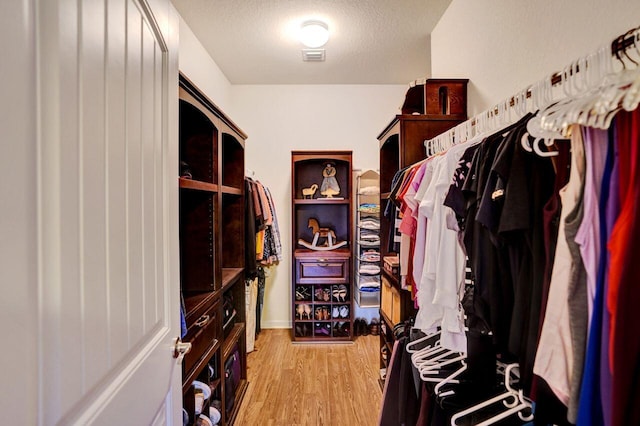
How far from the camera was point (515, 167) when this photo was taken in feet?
2.53

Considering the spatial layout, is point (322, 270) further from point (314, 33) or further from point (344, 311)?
point (314, 33)

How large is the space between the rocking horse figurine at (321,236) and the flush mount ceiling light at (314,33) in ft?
5.69

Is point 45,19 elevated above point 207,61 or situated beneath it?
situated beneath

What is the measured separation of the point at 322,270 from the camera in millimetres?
3326

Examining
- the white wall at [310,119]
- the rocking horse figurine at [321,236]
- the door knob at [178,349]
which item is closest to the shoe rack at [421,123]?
the door knob at [178,349]

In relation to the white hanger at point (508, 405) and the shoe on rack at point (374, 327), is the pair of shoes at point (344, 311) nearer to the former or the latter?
the shoe on rack at point (374, 327)

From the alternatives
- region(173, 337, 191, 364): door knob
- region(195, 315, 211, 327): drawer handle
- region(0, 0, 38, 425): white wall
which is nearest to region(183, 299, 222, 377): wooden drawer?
region(195, 315, 211, 327): drawer handle

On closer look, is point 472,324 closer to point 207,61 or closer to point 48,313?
point 48,313

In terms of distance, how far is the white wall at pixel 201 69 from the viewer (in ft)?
7.85

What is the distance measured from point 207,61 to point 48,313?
2.83 metres

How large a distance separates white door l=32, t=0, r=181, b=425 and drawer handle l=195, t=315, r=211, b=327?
1.79 ft

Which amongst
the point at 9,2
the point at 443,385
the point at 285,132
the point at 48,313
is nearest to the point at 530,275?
the point at 443,385

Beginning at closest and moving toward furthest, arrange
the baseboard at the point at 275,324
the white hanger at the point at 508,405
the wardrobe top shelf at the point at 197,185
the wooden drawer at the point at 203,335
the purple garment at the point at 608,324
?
the purple garment at the point at 608,324 < the white hanger at the point at 508,405 < the wardrobe top shelf at the point at 197,185 < the wooden drawer at the point at 203,335 < the baseboard at the point at 275,324

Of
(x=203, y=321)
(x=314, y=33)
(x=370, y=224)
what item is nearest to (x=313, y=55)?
(x=314, y=33)
